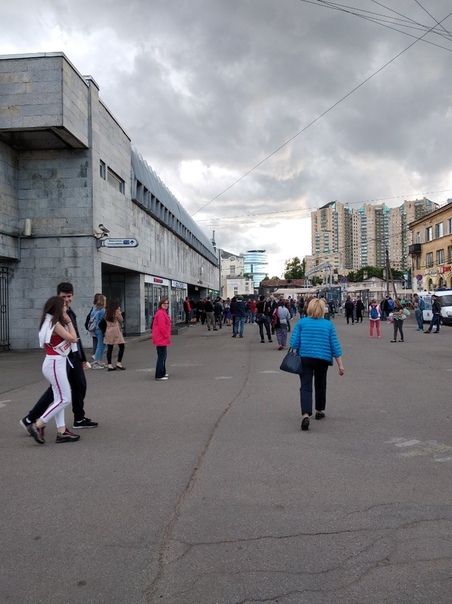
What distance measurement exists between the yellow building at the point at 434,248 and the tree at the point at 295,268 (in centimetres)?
7998

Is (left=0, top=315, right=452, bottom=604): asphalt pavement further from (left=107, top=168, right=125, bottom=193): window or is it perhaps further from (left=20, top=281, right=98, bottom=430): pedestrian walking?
(left=107, top=168, right=125, bottom=193): window

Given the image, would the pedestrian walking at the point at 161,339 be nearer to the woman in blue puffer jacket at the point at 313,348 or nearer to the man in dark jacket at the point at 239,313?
the woman in blue puffer jacket at the point at 313,348

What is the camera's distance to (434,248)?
5509 centimetres

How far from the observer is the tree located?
142875 millimetres

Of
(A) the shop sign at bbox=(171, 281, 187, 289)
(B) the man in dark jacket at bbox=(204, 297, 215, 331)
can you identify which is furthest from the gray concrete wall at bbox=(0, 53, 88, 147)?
(A) the shop sign at bbox=(171, 281, 187, 289)

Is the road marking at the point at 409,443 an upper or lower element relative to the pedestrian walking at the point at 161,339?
lower

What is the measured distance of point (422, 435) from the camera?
5902 millimetres

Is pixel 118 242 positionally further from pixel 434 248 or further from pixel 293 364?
pixel 434 248

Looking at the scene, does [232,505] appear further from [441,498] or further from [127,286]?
[127,286]

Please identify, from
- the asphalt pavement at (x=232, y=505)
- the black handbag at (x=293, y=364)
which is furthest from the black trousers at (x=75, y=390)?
the black handbag at (x=293, y=364)

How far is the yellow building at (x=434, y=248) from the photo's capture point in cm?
5116

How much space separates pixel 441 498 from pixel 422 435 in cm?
197

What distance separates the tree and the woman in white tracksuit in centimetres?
13772

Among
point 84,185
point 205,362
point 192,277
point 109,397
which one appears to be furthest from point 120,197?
point 192,277
